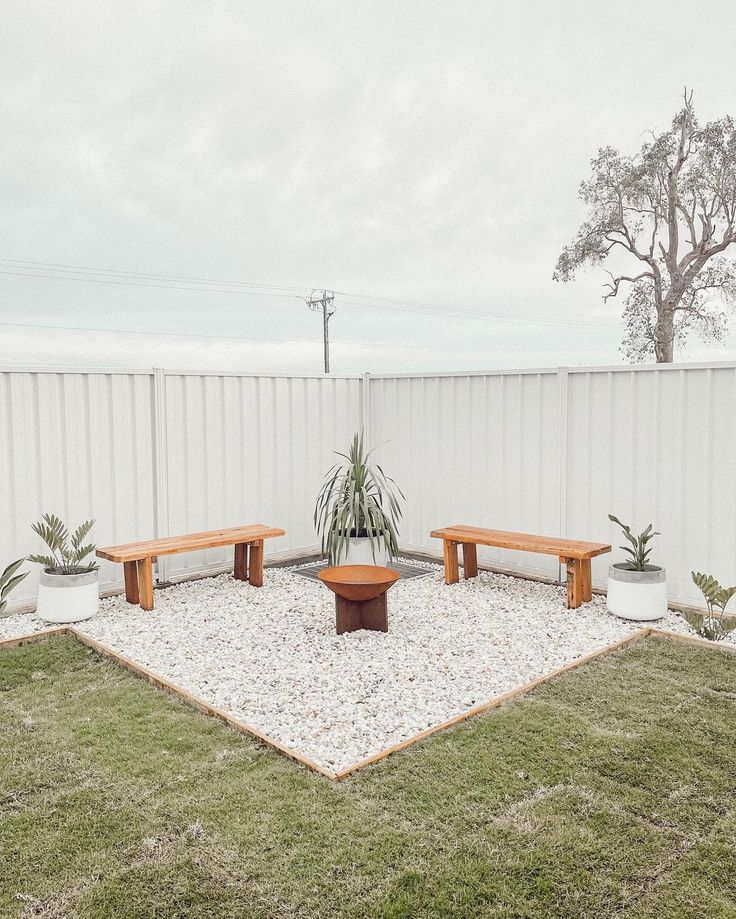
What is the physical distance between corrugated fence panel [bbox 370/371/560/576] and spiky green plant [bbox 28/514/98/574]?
282 centimetres

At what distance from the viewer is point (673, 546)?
4812 mm

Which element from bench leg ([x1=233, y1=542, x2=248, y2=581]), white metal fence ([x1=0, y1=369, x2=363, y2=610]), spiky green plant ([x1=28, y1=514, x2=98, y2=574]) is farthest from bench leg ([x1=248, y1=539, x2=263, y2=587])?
spiky green plant ([x1=28, y1=514, x2=98, y2=574])

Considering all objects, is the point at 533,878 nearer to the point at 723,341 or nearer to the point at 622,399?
the point at 622,399

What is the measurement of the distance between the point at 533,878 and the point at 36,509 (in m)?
4.00

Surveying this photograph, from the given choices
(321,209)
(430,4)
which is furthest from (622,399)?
(321,209)

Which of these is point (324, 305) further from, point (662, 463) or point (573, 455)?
point (662, 463)

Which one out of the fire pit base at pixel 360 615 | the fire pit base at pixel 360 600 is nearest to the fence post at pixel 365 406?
the fire pit base at pixel 360 600

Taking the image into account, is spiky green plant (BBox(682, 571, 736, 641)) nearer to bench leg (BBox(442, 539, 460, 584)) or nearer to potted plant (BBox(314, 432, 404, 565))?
bench leg (BBox(442, 539, 460, 584))

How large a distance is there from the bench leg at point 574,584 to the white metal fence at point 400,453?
1.75 feet

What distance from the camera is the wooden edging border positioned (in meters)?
2.73

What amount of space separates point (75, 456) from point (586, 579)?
3596mm

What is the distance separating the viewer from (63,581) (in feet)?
14.6

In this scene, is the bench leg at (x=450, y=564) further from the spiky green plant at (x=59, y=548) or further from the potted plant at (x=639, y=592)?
the spiky green plant at (x=59, y=548)

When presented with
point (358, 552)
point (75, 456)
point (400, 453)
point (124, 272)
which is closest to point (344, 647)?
point (358, 552)
